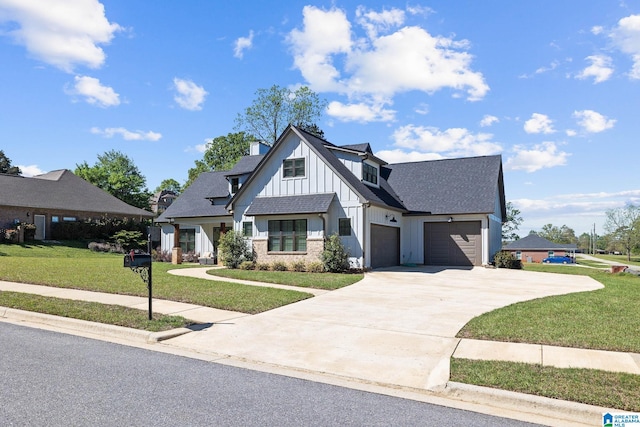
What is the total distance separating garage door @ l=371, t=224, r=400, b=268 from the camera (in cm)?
2242

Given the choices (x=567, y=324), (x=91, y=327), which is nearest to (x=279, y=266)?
(x=91, y=327)

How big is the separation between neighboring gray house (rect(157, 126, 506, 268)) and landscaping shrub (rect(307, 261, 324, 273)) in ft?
1.63

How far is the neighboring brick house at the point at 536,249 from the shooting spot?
71.2 metres

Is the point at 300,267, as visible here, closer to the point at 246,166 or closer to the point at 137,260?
the point at 246,166

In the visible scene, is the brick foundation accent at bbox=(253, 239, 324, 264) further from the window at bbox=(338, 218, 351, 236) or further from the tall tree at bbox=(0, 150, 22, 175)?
the tall tree at bbox=(0, 150, 22, 175)

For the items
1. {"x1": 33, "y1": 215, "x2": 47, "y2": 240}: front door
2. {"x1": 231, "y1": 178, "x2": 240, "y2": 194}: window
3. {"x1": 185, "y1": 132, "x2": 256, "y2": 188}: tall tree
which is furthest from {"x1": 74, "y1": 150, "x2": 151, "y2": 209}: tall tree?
{"x1": 231, "y1": 178, "x2": 240, "y2": 194}: window

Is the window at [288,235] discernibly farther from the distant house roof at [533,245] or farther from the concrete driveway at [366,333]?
the distant house roof at [533,245]

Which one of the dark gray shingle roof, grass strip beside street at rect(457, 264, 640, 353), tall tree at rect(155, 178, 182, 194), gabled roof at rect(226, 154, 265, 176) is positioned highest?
tall tree at rect(155, 178, 182, 194)

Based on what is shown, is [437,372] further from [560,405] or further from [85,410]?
[85,410]

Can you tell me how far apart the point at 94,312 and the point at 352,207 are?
13.2m

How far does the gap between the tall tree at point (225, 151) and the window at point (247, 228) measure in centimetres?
3192

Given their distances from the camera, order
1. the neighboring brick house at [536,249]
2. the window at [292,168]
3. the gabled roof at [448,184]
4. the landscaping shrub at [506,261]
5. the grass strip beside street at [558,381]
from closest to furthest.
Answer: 1. the grass strip beside street at [558,381]
2. the window at [292,168]
3. the landscaping shrub at [506,261]
4. the gabled roof at [448,184]
5. the neighboring brick house at [536,249]

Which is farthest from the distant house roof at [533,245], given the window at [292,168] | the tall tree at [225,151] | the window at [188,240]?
the window at [292,168]

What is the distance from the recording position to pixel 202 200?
30078mm
